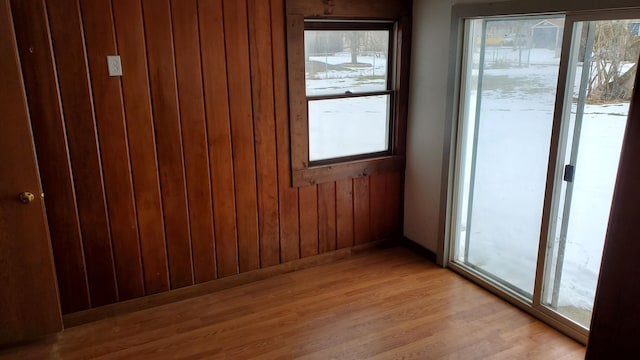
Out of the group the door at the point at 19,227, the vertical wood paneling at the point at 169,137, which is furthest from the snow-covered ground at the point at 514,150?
the door at the point at 19,227

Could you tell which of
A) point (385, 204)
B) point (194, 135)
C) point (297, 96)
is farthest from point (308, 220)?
point (194, 135)

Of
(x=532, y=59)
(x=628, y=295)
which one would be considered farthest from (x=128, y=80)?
(x=628, y=295)

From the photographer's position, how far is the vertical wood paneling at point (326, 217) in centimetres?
362

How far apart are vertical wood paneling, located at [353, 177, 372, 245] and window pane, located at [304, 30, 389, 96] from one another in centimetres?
73

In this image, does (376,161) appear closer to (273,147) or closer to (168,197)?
(273,147)

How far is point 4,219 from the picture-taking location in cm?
250

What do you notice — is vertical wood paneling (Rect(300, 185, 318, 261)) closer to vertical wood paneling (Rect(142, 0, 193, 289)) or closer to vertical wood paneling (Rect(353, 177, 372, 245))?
vertical wood paneling (Rect(353, 177, 372, 245))

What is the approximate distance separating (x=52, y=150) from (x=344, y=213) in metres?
2.05

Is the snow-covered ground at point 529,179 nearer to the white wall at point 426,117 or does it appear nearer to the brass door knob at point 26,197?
the white wall at point 426,117

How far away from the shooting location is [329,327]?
2871 mm

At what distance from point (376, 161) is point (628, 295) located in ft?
7.75

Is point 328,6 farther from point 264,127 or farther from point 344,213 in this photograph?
point 344,213

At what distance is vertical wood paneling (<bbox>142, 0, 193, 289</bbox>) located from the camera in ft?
9.15

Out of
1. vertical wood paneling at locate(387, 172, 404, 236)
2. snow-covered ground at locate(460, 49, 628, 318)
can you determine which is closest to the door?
vertical wood paneling at locate(387, 172, 404, 236)
